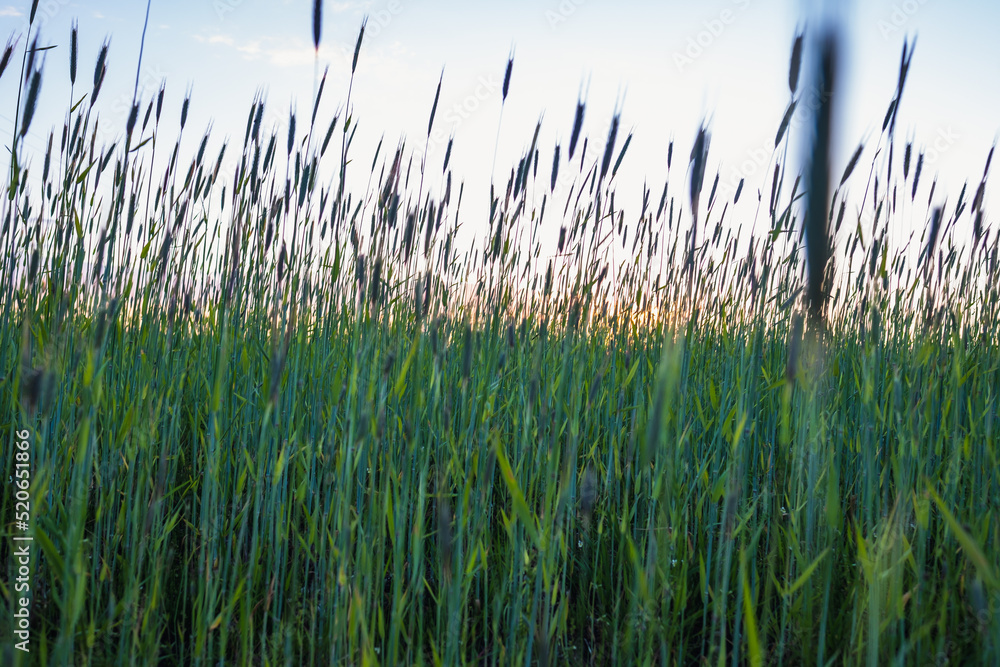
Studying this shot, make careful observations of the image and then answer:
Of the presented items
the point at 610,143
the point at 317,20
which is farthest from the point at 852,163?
the point at 317,20

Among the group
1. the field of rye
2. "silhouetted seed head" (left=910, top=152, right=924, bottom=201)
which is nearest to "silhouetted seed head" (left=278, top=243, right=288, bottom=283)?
the field of rye

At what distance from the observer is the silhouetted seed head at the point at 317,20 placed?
1176 mm

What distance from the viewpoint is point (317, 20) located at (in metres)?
1.19

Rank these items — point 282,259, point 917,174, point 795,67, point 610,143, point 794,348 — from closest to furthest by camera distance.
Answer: point 794,348
point 795,67
point 610,143
point 282,259
point 917,174

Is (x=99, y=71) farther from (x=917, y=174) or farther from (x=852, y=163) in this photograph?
(x=917, y=174)

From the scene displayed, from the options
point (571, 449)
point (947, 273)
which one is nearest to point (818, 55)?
point (571, 449)

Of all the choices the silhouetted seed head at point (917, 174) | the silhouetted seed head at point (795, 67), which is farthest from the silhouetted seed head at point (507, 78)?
the silhouetted seed head at point (917, 174)

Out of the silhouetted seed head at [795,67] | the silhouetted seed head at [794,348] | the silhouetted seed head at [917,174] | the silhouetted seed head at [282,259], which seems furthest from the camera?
the silhouetted seed head at [917,174]

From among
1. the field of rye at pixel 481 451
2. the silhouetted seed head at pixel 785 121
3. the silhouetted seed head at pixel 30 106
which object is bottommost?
the field of rye at pixel 481 451

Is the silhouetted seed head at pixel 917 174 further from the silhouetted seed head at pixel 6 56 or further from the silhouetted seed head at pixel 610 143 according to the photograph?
the silhouetted seed head at pixel 6 56

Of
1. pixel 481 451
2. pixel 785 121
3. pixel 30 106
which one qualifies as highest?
pixel 785 121

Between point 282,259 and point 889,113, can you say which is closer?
point 889,113

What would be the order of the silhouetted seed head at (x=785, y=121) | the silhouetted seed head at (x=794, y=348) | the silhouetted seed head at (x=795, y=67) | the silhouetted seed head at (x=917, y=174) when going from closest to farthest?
1. the silhouetted seed head at (x=794, y=348)
2. the silhouetted seed head at (x=795, y=67)
3. the silhouetted seed head at (x=785, y=121)
4. the silhouetted seed head at (x=917, y=174)

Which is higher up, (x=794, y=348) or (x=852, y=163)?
(x=852, y=163)
